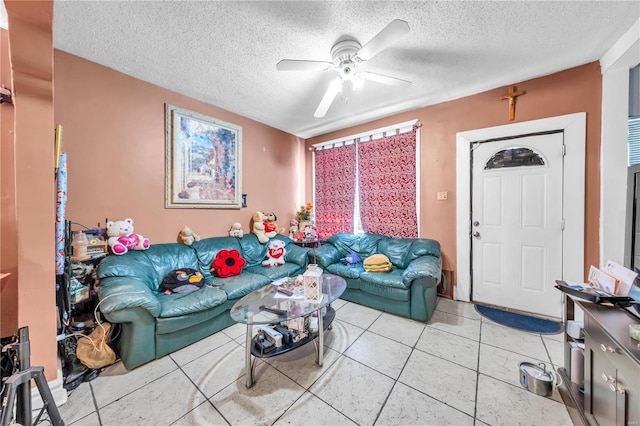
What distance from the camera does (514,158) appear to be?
2584 millimetres

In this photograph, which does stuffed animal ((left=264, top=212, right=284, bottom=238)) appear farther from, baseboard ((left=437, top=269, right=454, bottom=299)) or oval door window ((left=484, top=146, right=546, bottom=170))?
oval door window ((left=484, top=146, right=546, bottom=170))

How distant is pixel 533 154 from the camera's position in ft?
8.17

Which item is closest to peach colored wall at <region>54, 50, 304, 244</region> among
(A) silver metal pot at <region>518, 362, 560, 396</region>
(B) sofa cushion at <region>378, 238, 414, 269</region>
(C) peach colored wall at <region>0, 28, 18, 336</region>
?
(C) peach colored wall at <region>0, 28, 18, 336</region>

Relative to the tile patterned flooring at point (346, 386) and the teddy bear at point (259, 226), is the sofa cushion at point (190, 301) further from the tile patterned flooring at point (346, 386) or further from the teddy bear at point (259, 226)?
the teddy bear at point (259, 226)

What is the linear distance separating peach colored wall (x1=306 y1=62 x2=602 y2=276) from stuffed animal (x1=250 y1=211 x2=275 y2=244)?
210cm

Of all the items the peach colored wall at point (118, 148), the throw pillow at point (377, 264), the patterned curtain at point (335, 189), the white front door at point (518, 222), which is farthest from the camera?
the patterned curtain at point (335, 189)

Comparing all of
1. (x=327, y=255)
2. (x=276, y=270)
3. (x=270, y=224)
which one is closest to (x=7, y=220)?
(x=276, y=270)

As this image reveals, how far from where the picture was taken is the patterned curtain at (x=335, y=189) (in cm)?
386

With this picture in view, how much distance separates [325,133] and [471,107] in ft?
7.48

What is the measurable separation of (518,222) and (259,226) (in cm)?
332

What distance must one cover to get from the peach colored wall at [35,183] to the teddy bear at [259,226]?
2.14 meters

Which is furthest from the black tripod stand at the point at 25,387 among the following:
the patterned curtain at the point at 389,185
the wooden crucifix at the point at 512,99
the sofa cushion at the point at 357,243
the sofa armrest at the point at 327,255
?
the wooden crucifix at the point at 512,99

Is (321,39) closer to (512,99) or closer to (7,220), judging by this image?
(512,99)

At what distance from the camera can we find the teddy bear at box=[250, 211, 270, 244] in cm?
343
